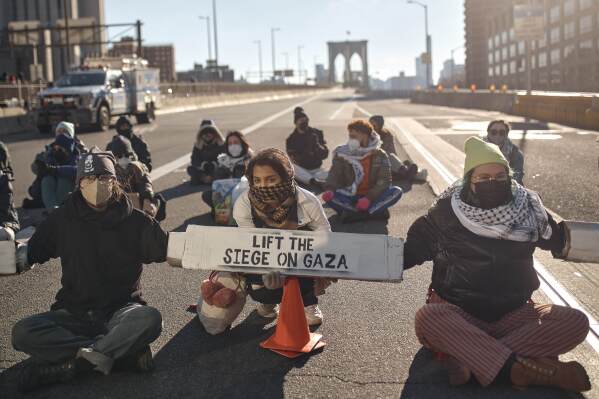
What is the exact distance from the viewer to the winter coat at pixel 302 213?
4895mm

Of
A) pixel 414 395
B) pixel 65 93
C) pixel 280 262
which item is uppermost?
pixel 65 93

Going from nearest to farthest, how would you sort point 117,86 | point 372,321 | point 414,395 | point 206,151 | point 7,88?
point 414,395
point 372,321
point 206,151
point 117,86
point 7,88

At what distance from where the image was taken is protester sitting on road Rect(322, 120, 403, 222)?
9305 mm

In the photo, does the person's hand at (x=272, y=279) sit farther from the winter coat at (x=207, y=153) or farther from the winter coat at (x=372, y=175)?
the winter coat at (x=207, y=153)

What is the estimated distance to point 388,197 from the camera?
9.39 metres

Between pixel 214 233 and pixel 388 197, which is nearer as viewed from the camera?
pixel 214 233

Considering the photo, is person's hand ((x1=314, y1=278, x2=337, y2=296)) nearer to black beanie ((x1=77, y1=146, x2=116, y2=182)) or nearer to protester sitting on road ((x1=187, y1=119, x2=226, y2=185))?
black beanie ((x1=77, y1=146, x2=116, y2=182))

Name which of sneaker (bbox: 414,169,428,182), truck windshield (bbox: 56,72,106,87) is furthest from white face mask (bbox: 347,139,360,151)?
truck windshield (bbox: 56,72,106,87)

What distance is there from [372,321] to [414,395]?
1.35 meters

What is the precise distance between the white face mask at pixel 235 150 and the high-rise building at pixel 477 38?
139m

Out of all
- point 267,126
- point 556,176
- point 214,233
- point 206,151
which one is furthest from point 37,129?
point 214,233

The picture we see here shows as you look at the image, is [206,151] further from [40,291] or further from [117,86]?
[117,86]

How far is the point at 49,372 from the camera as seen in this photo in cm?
418

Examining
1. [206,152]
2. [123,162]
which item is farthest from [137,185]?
[206,152]
